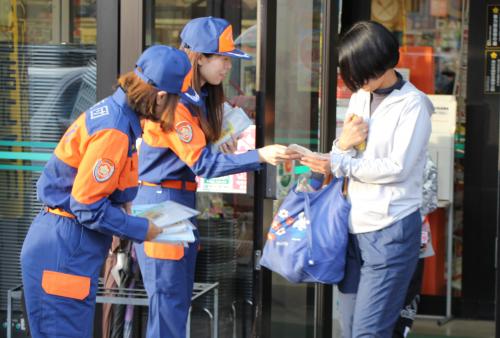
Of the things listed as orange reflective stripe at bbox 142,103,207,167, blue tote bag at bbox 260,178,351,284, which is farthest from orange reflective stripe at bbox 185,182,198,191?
blue tote bag at bbox 260,178,351,284

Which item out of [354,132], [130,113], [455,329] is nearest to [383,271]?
[354,132]

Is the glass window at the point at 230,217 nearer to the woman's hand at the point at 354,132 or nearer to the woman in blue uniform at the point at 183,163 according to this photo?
the woman in blue uniform at the point at 183,163

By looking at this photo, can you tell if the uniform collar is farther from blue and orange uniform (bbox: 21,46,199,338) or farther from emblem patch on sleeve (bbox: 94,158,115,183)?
emblem patch on sleeve (bbox: 94,158,115,183)

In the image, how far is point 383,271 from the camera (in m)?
4.02

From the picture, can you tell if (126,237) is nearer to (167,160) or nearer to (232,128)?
(167,160)

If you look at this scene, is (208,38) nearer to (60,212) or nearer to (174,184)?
(174,184)

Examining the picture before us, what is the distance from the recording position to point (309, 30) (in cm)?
548

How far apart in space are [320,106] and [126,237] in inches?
85.0

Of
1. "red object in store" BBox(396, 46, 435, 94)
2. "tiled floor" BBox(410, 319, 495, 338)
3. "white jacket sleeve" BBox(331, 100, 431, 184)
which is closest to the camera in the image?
"white jacket sleeve" BBox(331, 100, 431, 184)

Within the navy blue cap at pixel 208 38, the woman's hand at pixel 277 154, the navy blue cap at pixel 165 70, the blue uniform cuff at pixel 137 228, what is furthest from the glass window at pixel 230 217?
the blue uniform cuff at pixel 137 228

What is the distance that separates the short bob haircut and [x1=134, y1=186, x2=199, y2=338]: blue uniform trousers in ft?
3.22

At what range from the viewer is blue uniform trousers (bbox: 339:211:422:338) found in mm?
4012

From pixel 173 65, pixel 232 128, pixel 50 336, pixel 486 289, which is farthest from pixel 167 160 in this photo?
pixel 486 289

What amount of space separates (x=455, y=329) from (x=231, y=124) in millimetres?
3087
